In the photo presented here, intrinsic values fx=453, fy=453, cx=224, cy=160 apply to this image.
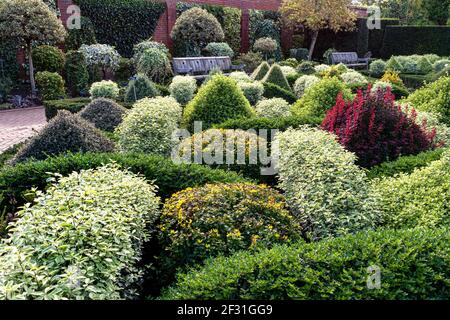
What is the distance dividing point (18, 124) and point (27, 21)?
4.10 meters

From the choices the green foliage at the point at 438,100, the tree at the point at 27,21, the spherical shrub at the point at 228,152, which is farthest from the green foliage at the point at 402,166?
the tree at the point at 27,21

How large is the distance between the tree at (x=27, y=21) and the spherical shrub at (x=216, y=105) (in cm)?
879

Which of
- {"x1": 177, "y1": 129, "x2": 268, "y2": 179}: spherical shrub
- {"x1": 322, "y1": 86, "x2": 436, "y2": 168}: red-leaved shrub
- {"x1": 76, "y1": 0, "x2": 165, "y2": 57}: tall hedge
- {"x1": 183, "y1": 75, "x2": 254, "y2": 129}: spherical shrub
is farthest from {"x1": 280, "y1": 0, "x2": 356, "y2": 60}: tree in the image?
{"x1": 177, "y1": 129, "x2": 268, "y2": 179}: spherical shrub

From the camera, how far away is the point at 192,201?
3670 millimetres

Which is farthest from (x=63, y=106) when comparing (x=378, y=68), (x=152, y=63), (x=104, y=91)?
(x=378, y=68)

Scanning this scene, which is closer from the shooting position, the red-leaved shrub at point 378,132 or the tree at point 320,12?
the red-leaved shrub at point 378,132

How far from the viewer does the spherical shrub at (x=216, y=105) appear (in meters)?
7.05

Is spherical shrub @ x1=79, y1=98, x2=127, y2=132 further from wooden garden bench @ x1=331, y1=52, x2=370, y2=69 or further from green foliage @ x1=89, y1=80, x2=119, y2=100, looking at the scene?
wooden garden bench @ x1=331, y1=52, x2=370, y2=69

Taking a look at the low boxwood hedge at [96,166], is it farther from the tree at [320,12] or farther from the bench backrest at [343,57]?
the tree at [320,12]

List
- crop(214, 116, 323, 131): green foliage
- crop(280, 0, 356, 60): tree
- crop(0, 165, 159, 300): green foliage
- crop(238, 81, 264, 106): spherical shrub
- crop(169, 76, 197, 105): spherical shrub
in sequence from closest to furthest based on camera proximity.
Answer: crop(0, 165, 159, 300): green foliage → crop(214, 116, 323, 131): green foliage → crop(238, 81, 264, 106): spherical shrub → crop(169, 76, 197, 105): spherical shrub → crop(280, 0, 356, 60): tree

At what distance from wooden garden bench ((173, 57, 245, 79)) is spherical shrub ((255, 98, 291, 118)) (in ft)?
24.7

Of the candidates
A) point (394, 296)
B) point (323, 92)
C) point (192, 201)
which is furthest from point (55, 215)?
point (323, 92)

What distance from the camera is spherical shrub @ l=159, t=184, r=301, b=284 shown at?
133 inches

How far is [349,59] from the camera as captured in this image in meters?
24.1
